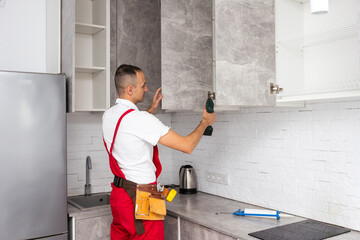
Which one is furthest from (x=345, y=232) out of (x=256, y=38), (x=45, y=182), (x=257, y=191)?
→ (x=45, y=182)

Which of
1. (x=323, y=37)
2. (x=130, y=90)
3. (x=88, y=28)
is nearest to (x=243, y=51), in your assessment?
(x=323, y=37)

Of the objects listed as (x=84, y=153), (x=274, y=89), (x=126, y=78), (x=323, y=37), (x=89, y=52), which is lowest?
(x=84, y=153)

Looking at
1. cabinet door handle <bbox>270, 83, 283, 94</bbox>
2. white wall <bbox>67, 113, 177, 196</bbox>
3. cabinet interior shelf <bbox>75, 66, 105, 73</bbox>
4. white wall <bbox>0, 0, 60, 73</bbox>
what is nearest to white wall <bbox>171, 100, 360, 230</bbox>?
cabinet door handle <bbox>270, 83, 283, 94</bbox>

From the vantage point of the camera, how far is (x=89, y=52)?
10.4 ft

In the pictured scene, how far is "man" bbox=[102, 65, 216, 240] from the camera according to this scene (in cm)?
215

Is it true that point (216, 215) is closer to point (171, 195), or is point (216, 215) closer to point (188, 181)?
point (171, 195)

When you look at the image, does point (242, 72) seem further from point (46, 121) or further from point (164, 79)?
point (46, 121)

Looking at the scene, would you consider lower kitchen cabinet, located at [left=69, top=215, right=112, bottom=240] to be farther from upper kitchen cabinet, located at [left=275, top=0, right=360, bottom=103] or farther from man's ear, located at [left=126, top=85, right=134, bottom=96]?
upper kitchen cabinet, located at [left=275, top=0, right=360, bottom=103]

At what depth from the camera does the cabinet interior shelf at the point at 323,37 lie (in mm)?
1862

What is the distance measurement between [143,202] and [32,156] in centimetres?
83

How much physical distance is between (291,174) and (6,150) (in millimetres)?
1931

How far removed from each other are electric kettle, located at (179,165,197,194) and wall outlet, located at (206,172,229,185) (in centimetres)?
14

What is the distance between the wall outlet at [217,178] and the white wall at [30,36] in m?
1.61

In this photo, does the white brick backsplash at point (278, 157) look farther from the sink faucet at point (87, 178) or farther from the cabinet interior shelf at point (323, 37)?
the cabinet interior shelf at point (323, 37)
